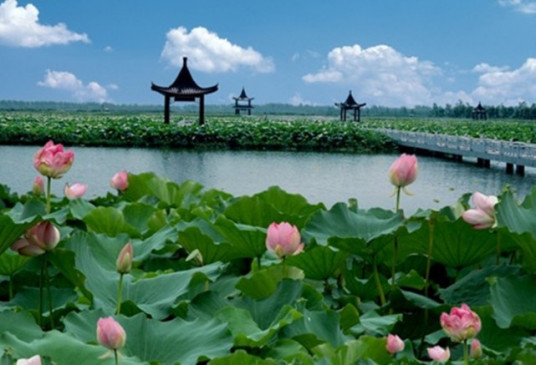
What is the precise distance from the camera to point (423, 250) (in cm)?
120

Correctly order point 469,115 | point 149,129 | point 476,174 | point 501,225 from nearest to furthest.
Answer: point 501,225 < point 476,174 < point 149,129 < point 469,115

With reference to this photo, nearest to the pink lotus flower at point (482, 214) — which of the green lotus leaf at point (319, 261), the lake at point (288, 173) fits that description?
the green lotus leaf at point (319, 261)

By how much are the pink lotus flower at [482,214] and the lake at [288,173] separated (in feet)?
18.8

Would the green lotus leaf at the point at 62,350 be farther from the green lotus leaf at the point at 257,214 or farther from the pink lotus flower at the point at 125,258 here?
the green lotus leaf at the point at 257,214

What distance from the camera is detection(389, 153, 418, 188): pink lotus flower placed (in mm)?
1114

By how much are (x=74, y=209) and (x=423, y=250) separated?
2.52ft

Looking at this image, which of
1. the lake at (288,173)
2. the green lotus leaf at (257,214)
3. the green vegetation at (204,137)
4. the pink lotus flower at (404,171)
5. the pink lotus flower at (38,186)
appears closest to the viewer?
the pink lotus flower at (404,171)

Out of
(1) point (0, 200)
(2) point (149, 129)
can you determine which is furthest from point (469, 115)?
(1) point (0, 200)

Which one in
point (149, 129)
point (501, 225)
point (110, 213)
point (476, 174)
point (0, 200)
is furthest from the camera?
point (149, 129)

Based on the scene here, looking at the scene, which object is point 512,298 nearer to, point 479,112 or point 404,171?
point 404,171

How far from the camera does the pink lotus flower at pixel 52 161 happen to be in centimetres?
112

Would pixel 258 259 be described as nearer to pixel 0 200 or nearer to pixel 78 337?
pixel 78 337

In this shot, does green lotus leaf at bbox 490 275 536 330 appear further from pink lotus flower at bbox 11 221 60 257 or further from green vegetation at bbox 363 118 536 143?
green vegetation at bbox 363 118 536 143

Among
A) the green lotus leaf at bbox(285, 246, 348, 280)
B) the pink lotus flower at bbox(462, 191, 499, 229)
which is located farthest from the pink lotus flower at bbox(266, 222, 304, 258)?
the pink lotus flower at bbox(462, 191, 499, 229)
